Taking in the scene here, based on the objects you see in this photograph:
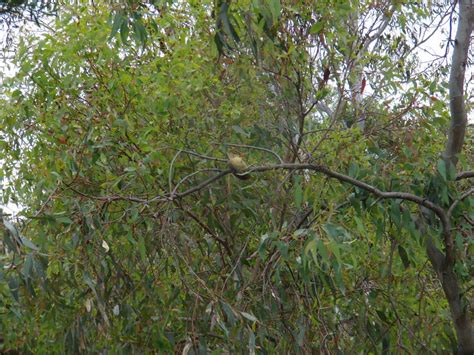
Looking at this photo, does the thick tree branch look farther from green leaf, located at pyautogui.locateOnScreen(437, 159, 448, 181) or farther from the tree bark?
green leaf, located at pyautogui.locateOnScreen(437, 159, 448, 181)

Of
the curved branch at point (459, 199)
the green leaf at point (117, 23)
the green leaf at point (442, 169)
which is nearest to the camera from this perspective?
the green leaf at point (117, 23)

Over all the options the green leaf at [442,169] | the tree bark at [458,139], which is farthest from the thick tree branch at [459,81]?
the green leaf at [442,169]

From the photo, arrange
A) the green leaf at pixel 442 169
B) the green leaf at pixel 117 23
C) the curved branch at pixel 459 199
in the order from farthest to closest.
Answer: the curved branch at pixel 459 199, the green leaf at pixel 442 169, the green leaf at pixel 117 23

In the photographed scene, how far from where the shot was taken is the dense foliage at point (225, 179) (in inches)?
150

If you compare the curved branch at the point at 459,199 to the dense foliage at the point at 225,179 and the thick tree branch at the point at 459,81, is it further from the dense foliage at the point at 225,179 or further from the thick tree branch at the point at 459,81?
the thick tree branch at the point at 459,81

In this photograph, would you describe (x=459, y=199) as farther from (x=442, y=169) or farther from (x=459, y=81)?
(x=459, y=81)

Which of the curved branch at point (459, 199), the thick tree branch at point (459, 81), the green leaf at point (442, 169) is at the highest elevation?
the thick tree branch at point (459, 81)

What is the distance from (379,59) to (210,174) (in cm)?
109

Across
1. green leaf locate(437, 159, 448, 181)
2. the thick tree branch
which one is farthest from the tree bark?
green leaf locate(437, 159, 448, 181)

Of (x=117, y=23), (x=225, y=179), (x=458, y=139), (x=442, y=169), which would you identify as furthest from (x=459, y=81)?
(x=117, y=23)

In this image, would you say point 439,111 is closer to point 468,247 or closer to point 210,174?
point 468,247

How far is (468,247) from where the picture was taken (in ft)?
13.8

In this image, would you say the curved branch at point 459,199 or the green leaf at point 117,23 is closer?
the green leaf at point 117,23

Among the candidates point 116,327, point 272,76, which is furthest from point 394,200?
point 116,327
